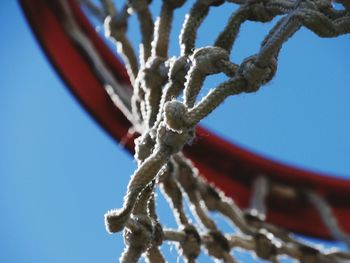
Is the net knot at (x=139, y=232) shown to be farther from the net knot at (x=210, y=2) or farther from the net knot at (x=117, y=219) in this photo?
the net knot at (x=210, y=2)

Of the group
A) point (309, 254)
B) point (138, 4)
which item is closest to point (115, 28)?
point (138, 4)

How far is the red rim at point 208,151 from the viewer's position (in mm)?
1248

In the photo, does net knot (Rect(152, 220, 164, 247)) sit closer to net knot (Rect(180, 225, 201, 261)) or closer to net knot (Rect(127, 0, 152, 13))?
net knot (Rect(180, 225, 201, 261))

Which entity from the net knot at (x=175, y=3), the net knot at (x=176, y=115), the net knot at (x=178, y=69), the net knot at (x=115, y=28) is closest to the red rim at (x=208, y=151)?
the net knot at (x=115, y=28)

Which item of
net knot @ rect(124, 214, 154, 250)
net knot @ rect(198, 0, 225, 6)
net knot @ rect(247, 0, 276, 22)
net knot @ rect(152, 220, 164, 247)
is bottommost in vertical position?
net knot @ rect(124, 214, 154, 250)

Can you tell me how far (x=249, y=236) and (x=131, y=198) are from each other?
353mm

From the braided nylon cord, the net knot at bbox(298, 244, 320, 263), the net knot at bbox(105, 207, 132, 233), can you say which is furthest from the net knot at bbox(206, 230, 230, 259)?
the net knot at bbox(105, 207, 132, 233)

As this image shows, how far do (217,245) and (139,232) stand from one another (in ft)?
0.75

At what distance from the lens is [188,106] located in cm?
71

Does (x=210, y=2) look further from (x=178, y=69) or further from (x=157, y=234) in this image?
(x=157, y=234)

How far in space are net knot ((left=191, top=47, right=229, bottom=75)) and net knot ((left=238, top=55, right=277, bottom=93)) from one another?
0.11 feet

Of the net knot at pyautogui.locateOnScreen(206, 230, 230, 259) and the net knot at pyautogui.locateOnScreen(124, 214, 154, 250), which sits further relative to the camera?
the net knot at pyautogui.locateOnScreen(206, 230, 230, 259)

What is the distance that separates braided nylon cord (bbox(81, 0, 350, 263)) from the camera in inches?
26.7

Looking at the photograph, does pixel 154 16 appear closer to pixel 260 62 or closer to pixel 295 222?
pixel 260 62
